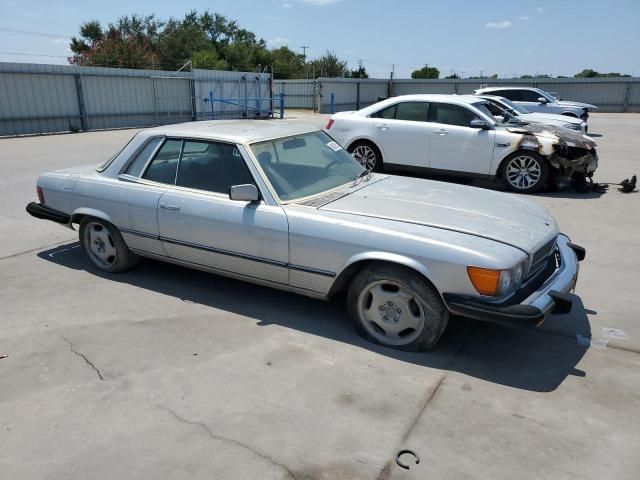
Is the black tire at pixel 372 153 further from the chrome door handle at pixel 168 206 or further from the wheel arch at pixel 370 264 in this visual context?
the wheel arch at pixel 370 264

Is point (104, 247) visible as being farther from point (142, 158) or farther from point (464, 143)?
point (464, 143)

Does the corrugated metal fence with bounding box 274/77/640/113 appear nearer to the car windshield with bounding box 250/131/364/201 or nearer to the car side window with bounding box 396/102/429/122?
the car side window with bounding box 396/102/429/122

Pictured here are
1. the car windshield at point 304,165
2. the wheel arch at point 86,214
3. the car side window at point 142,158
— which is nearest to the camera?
the car windshield at point 304,165

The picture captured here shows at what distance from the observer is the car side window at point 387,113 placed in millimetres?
9453

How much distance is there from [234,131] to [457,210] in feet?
6.67

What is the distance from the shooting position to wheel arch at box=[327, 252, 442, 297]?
335 cm

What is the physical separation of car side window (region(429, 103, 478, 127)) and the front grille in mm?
5358

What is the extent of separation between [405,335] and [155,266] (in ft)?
9.53

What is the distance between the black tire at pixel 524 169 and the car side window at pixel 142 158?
6.09 m

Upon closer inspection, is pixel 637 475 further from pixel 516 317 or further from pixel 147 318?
pixel 147 318

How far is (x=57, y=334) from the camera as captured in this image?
3926 millimetres

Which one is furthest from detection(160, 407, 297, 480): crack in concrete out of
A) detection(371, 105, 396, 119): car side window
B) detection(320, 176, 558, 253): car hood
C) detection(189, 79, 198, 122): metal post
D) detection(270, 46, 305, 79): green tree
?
detection(270, 46, 305, 79): green tree

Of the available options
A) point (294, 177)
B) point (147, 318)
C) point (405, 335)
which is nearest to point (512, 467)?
point (405, 335)

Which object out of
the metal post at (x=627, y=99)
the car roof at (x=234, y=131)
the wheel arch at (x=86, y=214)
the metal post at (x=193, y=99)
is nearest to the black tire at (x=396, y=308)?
the car roof at (x=234, y=131)
